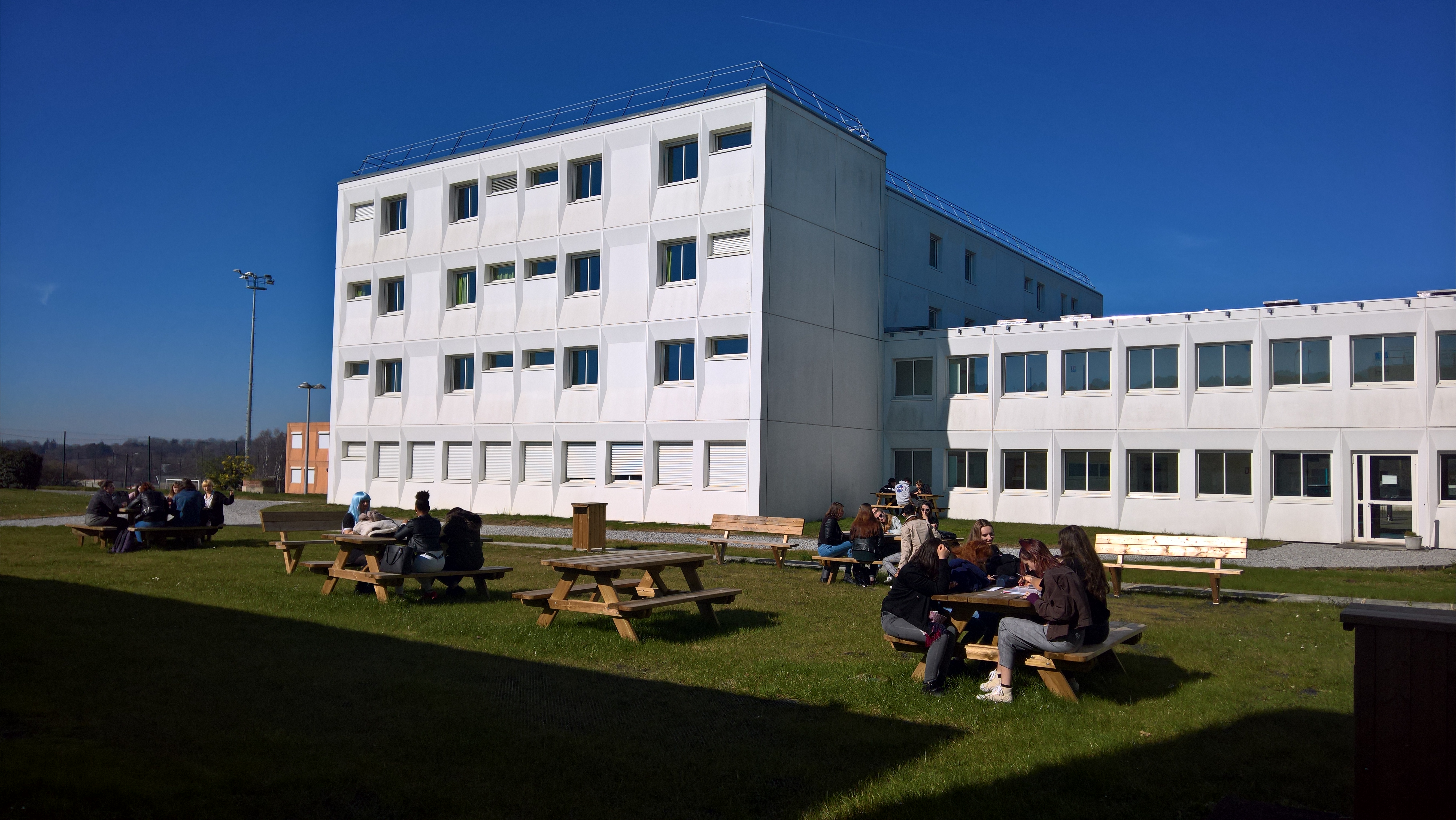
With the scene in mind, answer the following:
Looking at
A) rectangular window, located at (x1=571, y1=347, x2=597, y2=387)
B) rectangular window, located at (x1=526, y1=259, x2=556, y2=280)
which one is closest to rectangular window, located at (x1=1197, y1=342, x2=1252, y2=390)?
rectangular window, located at (x1=571, y1=347, x2=597, y2=387)

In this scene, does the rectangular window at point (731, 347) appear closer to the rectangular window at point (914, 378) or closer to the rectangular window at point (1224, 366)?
the rectangular window at point (914, 378)

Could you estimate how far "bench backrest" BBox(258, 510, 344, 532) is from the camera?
53.0ft

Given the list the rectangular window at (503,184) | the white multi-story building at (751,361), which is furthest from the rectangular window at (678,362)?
the rectangular window at (503,184)

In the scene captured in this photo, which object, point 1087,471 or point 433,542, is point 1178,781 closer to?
point 433,542

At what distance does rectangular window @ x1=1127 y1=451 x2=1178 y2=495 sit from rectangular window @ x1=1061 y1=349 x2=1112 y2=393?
Answer: 92.7 inches

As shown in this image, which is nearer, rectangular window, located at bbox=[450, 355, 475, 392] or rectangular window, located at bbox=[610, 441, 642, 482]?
rectangular window, located at bbox=[610, 441, 642, 482]

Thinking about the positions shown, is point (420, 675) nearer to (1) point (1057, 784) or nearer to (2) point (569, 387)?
(1) point (1057, 784)

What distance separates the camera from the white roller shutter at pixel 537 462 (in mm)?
35125

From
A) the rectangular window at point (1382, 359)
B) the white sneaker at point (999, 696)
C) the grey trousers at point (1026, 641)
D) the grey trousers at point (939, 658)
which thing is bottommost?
the white sneaker at point (999, 696)

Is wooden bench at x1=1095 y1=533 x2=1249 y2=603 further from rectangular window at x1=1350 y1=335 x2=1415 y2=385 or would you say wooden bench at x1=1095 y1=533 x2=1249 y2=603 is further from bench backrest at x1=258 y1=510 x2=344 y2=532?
rectangular window at x1=1350 y1=335 x2=1415 y2=385

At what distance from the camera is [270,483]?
61.4 metres

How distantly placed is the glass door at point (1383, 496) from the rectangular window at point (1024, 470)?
28.4 ft

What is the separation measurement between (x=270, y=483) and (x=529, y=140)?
36.7 meters

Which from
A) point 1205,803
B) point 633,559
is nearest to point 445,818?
point 1205,803
